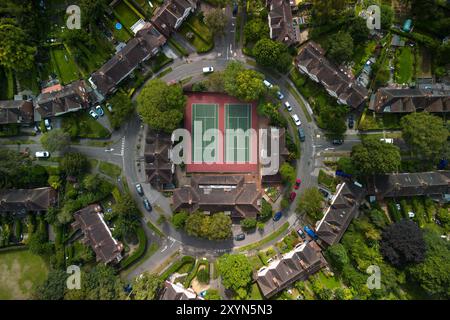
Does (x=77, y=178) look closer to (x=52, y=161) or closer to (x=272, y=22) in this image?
(x=52, y=161)

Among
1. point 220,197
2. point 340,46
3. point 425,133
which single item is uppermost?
point 340,46

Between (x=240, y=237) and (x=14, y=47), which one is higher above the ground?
(x=14, y=47)

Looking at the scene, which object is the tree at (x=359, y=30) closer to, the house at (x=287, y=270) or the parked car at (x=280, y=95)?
the parked car at (x=280, y=95)

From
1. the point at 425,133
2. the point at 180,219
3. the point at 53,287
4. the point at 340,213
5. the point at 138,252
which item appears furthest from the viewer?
the point at 138,252

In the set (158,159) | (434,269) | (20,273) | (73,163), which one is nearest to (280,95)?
(158,159)

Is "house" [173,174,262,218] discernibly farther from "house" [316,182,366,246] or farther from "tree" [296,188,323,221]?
"house" [316,182,366,246]

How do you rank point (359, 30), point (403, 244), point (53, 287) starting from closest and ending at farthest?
1. point (53, 287)
2. point (403, 244)
3. point (359, 30)

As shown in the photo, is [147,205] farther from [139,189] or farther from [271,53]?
Answer: [271,53]
